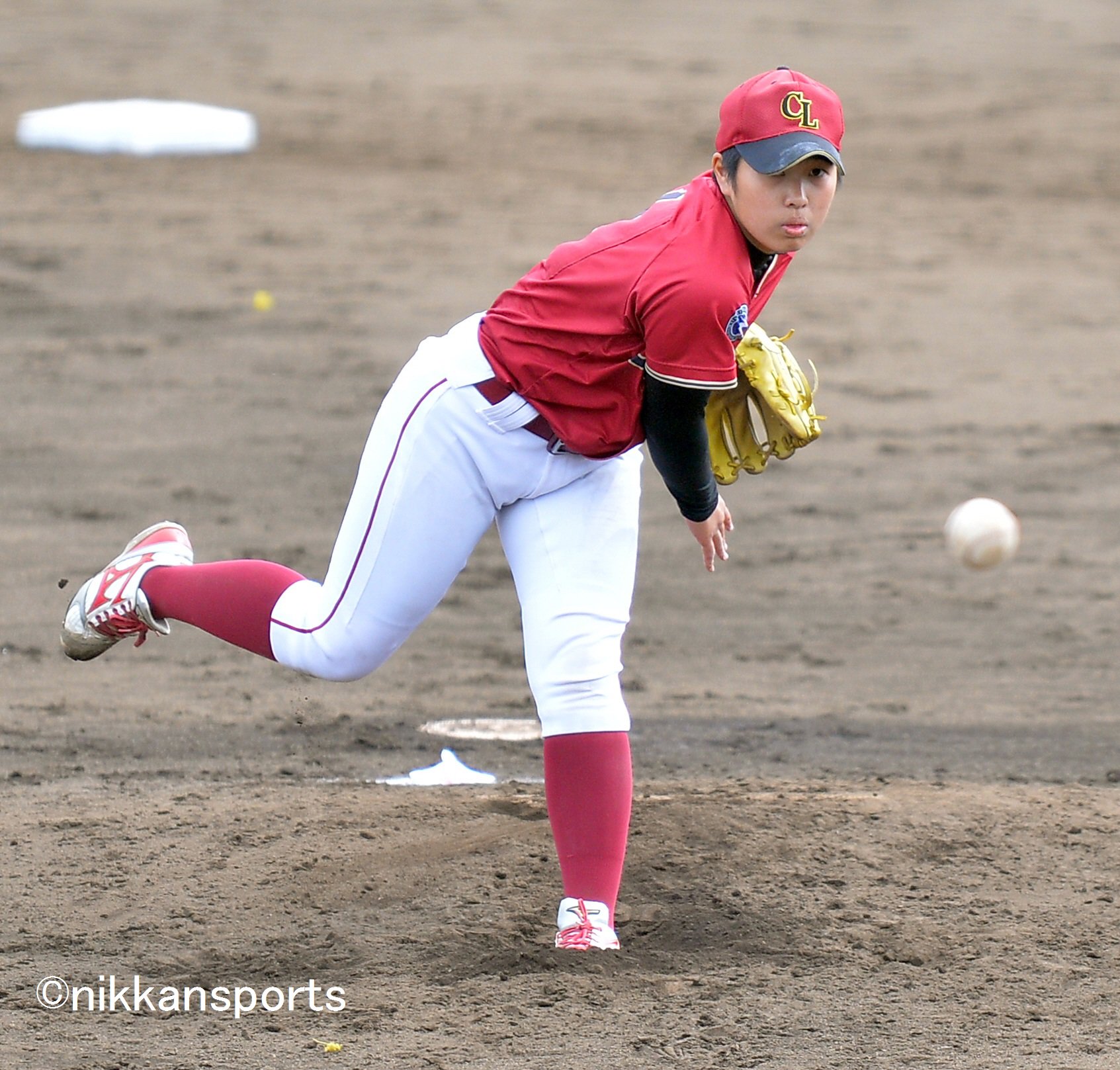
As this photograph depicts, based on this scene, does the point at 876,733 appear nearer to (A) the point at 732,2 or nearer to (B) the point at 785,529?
(B) the point at 785,529

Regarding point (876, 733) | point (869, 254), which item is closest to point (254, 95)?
point (869, 254)

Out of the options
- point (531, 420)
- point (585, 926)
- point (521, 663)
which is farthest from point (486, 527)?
point (521, 663)

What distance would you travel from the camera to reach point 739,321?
2943 mm

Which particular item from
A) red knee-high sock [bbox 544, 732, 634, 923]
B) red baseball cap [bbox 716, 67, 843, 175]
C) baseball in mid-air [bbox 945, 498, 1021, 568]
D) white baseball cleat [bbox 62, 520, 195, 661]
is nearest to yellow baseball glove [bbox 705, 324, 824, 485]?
red baseball cap [bbox 716, 67, 843, 175]

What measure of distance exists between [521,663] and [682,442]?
8.38 feet

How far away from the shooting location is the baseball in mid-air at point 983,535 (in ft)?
13.5

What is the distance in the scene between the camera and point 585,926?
328 cm

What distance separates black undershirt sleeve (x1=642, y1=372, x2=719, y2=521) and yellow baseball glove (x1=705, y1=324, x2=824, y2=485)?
185 millimetres

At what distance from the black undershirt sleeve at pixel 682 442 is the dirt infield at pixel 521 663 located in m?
0.94

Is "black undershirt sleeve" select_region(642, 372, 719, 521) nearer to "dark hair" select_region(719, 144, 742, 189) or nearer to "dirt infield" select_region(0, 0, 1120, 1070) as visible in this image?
"dark hair" select_region(719, 144, 742, 189)

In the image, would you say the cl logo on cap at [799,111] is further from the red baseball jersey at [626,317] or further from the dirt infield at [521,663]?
the dirt infield at [521,663]

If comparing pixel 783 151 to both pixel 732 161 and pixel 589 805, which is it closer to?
pixel 732 161

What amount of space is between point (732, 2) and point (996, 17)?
109 inches

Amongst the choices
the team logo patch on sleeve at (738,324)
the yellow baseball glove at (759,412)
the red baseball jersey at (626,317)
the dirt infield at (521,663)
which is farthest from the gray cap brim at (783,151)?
the dirt infield at (521,663)
